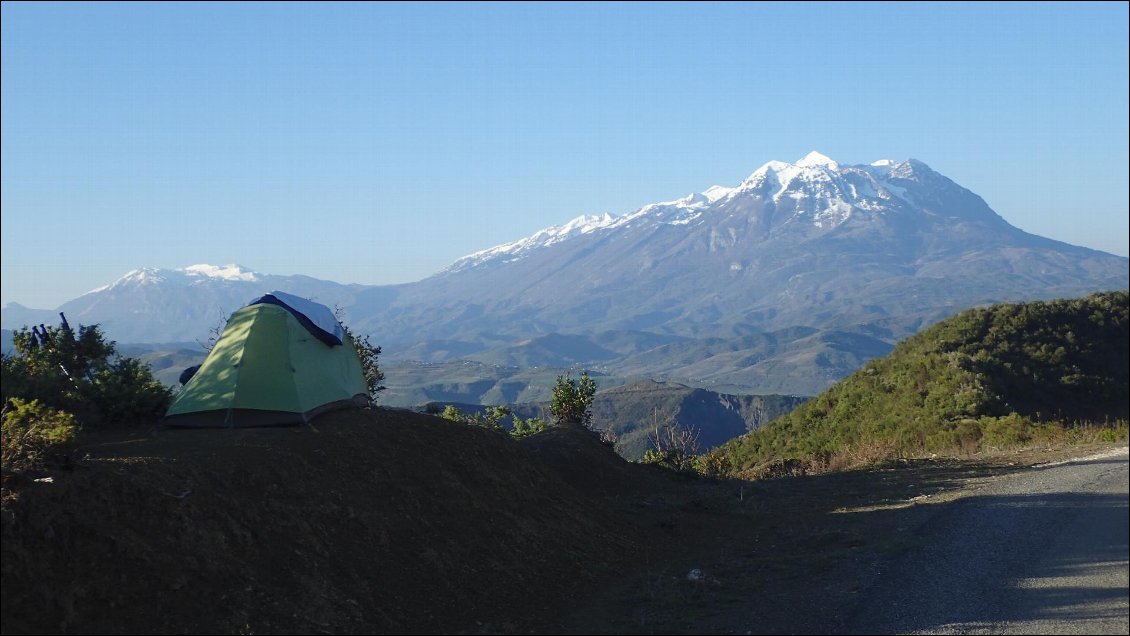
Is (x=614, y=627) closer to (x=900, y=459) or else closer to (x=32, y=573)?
(x=32, y=573)

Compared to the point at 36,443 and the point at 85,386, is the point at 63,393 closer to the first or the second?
the point at 85,386

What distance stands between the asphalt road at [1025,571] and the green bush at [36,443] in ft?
24.0

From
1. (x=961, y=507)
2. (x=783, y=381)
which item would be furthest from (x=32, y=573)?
(x=783, y=381)

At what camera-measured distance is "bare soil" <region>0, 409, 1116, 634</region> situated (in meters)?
8.22

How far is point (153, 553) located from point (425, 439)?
5205 millimetres

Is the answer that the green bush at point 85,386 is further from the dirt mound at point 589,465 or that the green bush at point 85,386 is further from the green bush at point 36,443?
the dirt mound at point 589,465

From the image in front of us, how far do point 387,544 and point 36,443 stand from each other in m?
3.55

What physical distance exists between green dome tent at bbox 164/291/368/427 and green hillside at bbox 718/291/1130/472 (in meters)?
9.87

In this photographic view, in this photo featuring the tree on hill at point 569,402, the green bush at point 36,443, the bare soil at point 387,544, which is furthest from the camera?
Result: the tree on hill at point 569,402

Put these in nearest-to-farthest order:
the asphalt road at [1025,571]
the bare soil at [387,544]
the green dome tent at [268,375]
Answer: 1. the asphalt road at [1025,571]
2. the bare soil at [387,544]
3. the green dome tent at [268,375]

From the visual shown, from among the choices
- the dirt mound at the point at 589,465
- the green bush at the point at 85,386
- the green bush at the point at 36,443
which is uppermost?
the green bush at the point at 85,386

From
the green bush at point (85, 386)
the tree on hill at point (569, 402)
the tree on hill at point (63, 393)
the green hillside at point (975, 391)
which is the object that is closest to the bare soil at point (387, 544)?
the tree on hill at point (63, 393)

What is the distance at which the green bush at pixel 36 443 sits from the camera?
8.87m

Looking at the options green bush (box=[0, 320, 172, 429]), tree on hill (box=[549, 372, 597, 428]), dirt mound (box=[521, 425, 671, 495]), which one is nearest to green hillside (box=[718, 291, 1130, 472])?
tree on hill (box=[549, 372, 597, 428])
